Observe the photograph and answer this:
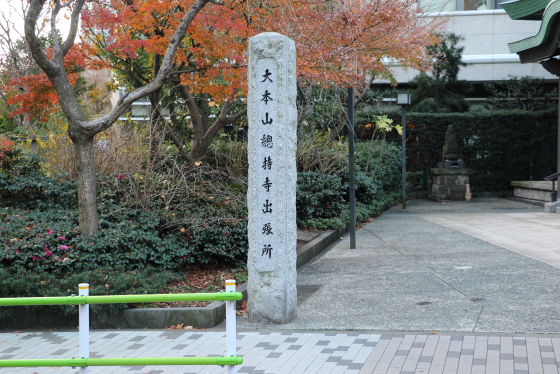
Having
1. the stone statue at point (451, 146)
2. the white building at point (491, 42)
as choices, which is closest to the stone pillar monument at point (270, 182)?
the stone statue at point (451, 146)

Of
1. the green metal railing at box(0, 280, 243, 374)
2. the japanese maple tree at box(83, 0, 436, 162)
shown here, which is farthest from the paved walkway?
the japanese maple tree at box(83, 0, 436, 162)

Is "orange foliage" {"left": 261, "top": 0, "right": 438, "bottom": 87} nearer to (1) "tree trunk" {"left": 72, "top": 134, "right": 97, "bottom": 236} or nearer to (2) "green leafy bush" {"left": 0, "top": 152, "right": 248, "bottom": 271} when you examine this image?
(2) "green leafy bush" {"left": 0, "top": 152, "right": 248, "bottom": 271}

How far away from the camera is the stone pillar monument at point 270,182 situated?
670 centimetres

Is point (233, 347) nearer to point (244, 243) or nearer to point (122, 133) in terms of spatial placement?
point (244, 243)

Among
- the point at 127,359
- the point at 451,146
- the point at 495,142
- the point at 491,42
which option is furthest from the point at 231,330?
the point at 491,42

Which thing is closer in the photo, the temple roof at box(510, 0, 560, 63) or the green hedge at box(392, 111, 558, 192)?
the temple roof at box(510, 0, 560, 63)

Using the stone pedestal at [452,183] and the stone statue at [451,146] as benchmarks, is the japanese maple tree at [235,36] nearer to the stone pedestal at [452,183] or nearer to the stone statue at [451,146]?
the stone statue at [451,146]

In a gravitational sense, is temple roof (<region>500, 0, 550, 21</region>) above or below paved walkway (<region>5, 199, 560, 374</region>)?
above

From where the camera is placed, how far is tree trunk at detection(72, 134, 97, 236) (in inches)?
322

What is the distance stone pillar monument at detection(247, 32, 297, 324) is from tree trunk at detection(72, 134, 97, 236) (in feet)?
8.61

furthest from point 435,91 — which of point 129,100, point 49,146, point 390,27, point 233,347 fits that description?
point 233,347

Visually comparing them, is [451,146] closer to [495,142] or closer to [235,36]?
[495,142]

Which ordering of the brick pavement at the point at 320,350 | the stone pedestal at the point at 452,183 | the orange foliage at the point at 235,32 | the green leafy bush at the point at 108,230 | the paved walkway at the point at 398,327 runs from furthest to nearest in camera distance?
the stone pedestal at the point at 452,183 < the orange foliage at the point at 235,32 < the green leafy bush at the point at 108,230 < the paved walkway at the point at 398,327 < the brick pavement at the point at 320,350

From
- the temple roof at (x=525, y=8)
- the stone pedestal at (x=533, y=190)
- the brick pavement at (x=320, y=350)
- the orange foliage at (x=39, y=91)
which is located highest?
the temple roof at (x=525, y=8)
